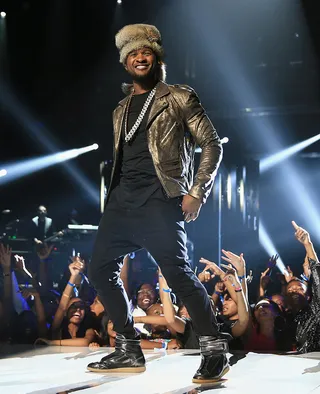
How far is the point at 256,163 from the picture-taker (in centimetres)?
1084

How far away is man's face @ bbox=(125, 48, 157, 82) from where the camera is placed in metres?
2.57

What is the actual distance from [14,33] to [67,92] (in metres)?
1.26

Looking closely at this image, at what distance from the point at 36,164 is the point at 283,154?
14.4 feet

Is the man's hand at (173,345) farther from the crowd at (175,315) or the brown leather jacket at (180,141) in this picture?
the brown leather jacket at (180,141)

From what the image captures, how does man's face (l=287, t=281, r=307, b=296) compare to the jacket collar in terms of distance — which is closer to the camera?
the jacket collar

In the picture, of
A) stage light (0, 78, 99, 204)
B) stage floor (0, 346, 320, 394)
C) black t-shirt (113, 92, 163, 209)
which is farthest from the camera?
stage light (0, 78, 99, 204)

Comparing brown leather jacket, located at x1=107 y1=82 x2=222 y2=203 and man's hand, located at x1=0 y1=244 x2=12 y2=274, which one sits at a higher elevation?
brown leather jacket, located at x1=107 y1=82 x2=222 y2=203

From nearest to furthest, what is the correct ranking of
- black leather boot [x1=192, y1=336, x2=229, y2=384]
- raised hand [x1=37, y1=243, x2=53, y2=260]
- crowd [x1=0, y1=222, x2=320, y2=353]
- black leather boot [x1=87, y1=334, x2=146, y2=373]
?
1. black leather boot [x1=192, y1=336, x2=229, y2=384]
2. black leather boot [x1=87, y1=334, x2=146, y2=373]
3. crowd [x1=0, y1=222, x2=320, y2=353]
4. raised hand [x1=37, y1=243, x2=53, y2=260]

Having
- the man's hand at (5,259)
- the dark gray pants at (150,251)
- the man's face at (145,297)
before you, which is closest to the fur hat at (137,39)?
the dark gray pants at (150,251)

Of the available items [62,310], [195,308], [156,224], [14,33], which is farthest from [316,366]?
[14,33]

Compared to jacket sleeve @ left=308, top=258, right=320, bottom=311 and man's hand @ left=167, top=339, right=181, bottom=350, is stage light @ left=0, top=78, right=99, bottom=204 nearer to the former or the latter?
man's hand @ left=167, top=339, right=181, bottom=350

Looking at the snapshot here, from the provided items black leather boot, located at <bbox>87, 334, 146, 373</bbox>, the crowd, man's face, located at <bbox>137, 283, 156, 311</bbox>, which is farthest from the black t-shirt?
man's face, located at <bbox>137, 283, 156, 311</bbox>

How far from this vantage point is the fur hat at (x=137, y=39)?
2.56 metres

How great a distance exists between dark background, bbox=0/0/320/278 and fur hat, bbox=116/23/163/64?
655 cm
